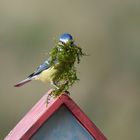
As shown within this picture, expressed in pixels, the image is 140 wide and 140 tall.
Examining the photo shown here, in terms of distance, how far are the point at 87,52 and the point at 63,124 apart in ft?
31.2

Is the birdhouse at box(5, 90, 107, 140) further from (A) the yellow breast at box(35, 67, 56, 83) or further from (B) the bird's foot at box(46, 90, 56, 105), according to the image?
(A) the yellow breast at box(35, 67, 56, 83)

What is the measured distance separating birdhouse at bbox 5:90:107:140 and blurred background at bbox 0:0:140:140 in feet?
20.8

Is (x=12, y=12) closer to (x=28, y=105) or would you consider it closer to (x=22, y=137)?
(x=28, y=105)

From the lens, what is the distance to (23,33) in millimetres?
18891

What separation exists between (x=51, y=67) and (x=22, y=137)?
0.65 meters

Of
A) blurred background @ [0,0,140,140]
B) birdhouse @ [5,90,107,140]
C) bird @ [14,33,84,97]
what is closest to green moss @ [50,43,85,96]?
bird @ [14,33,84,97]

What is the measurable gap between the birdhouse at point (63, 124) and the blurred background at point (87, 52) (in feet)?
20.8

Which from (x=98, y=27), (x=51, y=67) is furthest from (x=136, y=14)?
(x=51, y=67)

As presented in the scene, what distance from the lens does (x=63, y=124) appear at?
7648 millimetres

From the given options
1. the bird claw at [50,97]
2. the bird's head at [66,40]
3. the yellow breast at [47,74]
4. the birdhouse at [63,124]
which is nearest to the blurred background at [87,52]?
the yellow breast at [47,74]

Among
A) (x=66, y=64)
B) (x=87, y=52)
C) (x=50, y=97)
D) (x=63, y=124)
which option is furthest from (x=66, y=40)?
(x=87, y=52)

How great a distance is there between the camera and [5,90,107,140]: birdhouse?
7574mm

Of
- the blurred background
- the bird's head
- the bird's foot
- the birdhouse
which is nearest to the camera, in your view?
the birdhouse

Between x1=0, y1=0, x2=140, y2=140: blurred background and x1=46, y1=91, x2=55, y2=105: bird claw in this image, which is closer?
x1=46, y1=91, x2=55, y2=105: bird claw
